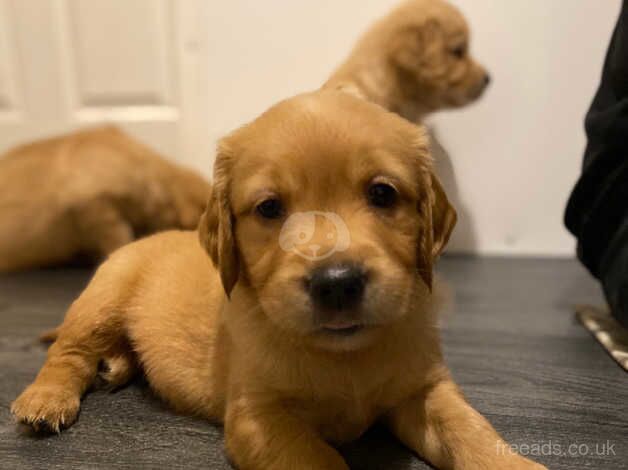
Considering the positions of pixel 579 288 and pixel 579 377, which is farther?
pixel 579 288

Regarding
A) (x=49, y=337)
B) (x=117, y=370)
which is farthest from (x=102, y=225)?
(x=117, y=370)

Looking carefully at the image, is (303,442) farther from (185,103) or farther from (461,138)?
(185,103)

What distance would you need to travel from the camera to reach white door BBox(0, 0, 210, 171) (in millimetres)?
3627

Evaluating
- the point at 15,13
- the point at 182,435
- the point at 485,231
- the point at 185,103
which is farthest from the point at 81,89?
the point at 182,435

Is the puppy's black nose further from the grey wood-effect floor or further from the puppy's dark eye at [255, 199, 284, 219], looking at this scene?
the grey wood-effect floor

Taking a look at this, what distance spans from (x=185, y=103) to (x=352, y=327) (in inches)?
99.2

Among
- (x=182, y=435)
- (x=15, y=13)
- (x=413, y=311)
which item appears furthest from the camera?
(x=15, y=13)

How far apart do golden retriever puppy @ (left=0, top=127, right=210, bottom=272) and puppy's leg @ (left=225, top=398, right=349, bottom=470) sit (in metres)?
2.21

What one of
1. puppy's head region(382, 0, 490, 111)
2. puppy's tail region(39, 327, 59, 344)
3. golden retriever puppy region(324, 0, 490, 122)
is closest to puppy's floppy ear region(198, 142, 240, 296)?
puppy's tail region(39, 327, 59, 344)

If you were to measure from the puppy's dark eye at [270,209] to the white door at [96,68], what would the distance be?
2.32 meters

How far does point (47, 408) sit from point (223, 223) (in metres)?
0.64

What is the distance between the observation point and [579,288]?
2.84 m

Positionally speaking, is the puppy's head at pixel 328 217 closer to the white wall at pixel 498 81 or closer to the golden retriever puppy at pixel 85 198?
the white wall at pixel 498 81

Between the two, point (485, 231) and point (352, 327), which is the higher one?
point (352, 327)
